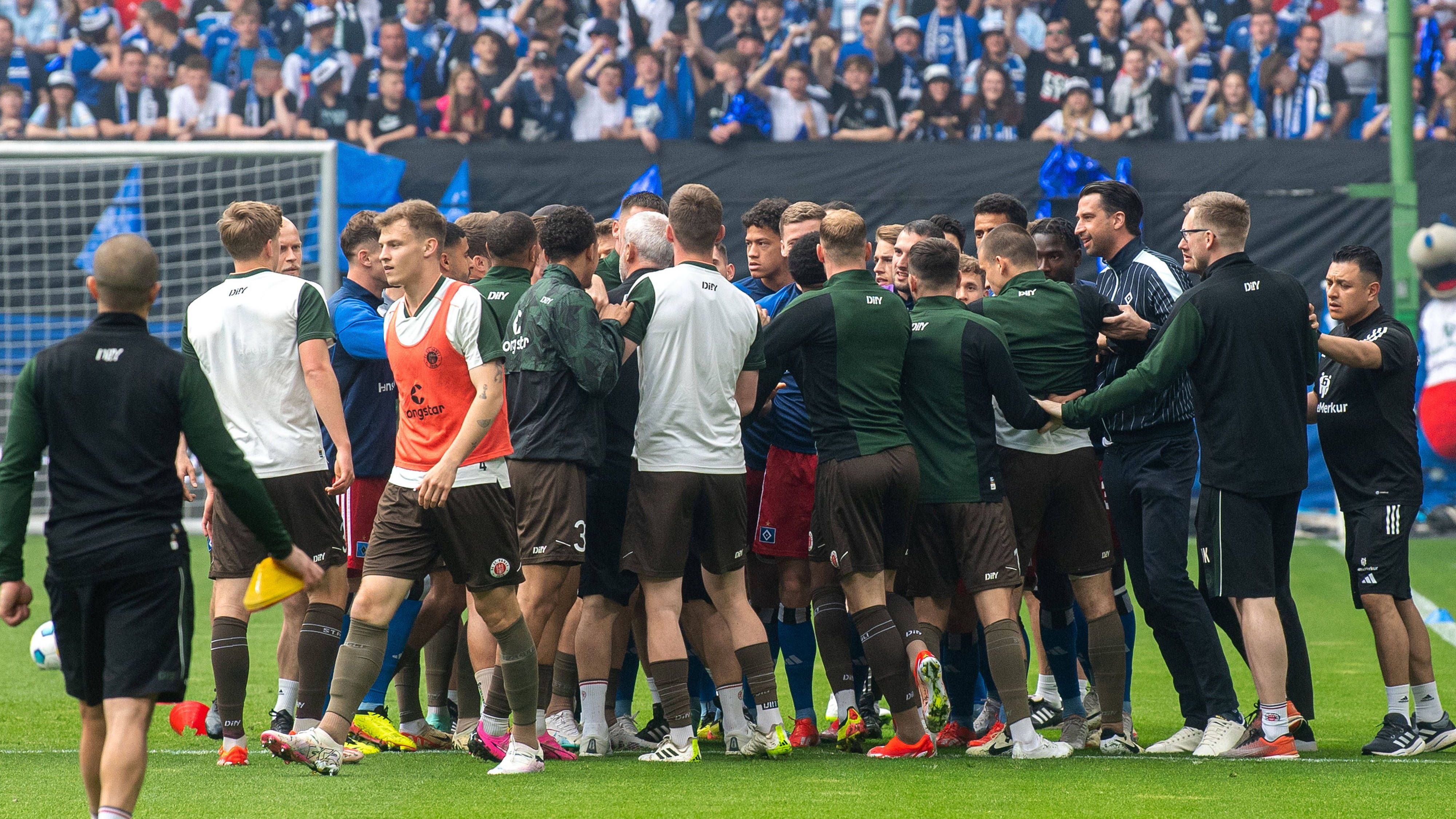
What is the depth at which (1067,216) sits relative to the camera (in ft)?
50.3

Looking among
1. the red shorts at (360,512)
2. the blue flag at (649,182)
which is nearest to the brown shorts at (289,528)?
the red shorts at (360,512)

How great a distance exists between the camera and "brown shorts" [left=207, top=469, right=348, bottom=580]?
5.76 meters

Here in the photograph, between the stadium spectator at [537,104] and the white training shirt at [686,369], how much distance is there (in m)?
10.9

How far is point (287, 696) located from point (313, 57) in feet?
40.0

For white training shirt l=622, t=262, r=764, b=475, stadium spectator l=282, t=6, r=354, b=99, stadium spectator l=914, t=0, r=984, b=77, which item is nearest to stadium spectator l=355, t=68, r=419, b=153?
stadium spectator l=282, t=6, r=354, b=99

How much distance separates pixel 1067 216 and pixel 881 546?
33.3 ft

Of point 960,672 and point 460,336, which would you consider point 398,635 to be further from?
point 960,672

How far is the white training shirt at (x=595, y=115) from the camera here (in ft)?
54.4

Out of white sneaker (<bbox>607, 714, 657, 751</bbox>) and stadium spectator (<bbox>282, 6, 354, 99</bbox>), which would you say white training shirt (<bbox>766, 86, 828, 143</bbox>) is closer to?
stadium spectator (<bbox>282, 6, 354, 99</bbox>)

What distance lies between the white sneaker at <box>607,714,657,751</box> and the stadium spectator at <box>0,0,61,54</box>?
13699 mm

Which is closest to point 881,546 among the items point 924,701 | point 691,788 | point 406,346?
point 924,701

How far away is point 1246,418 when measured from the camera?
593 centimetres

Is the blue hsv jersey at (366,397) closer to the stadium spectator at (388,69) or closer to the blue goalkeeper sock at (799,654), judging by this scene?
the blue goalkeeper sock at (799,654)

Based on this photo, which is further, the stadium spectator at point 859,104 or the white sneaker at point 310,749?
the stadium spectator at point 859,104
